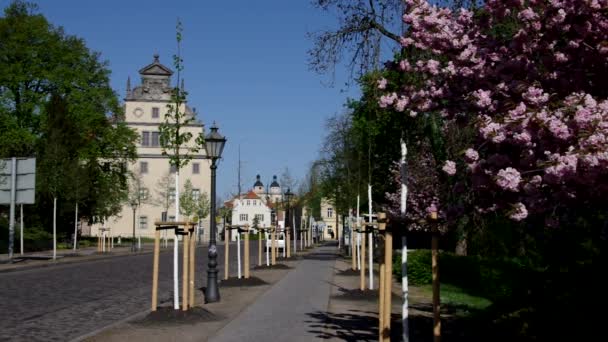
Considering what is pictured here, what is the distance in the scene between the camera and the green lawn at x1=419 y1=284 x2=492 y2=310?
1709cm

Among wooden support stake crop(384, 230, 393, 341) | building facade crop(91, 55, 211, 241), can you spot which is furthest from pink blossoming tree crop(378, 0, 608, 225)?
building facade crop(91, 55, 211, 241)

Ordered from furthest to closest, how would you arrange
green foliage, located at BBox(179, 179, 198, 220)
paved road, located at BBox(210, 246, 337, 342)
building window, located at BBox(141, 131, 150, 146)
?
building window, located at BBox(141, 131, 150, 146) < green foliage, located at BBox(179, 179, 198, 220) < paved road, located at BBox(210, 246, 337, 342)

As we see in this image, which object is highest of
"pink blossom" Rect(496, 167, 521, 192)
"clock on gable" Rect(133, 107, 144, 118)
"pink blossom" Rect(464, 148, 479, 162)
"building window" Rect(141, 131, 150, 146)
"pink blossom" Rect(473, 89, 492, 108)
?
"clock on gable" Rect(133, 107, 144, 118)

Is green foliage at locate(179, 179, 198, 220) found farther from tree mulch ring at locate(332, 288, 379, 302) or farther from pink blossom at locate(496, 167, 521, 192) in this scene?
pink blossom at locate(496, 167, 521, 192)

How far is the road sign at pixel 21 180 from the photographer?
3559 cm

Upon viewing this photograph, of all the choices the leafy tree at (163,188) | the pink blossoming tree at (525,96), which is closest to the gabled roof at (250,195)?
the leafy tree at (163,188)

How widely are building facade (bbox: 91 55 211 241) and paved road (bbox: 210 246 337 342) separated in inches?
2781

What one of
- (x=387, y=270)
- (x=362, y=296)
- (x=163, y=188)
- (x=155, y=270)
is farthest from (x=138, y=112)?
(x=387, y=270)

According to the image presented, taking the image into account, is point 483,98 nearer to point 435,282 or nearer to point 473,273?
point 435,282

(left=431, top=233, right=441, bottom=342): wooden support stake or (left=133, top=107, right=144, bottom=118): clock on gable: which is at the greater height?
(left=133, top=107, right=144, bottom=118): clock on gable

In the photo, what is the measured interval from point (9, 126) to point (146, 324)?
4157 cm

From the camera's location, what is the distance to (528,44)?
24.3 ft

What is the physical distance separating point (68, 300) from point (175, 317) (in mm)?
5719

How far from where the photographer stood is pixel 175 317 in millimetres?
13086
